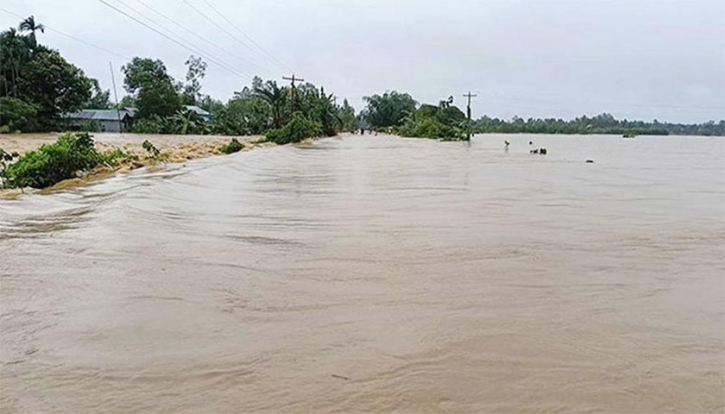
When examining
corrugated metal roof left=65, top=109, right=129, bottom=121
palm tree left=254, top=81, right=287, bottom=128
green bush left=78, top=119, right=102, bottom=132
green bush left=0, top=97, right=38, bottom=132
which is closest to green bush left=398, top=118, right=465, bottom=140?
palm tree left=254, top=81, right=287, bottom=128

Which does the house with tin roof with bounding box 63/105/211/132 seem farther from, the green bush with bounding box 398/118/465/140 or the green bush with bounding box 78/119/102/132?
the green bush with bounding box 398/118/465/140

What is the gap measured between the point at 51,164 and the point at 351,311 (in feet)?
23.2

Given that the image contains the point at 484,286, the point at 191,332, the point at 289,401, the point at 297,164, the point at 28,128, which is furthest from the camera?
the point at 28,128

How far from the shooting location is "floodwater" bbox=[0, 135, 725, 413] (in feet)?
7.39

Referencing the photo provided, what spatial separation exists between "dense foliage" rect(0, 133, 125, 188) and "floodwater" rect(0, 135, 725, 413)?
1.63 metres

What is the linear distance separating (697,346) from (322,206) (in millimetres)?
5055

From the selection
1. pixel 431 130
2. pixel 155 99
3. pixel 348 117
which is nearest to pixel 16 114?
pixel 155 99

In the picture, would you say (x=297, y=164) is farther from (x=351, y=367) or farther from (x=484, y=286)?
(x=351, y=367)

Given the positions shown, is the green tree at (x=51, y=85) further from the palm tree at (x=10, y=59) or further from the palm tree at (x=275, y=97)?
the palm tree at (x=275, y=97)

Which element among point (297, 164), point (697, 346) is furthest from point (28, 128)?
point (697, 346)

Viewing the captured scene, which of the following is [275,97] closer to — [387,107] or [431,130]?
[431,130]

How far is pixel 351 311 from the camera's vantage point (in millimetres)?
3170

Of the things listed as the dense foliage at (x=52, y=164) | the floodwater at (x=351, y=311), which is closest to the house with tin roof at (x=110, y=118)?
the dense foliage at (x=52, y=164)

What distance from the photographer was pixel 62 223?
17.5 ft
